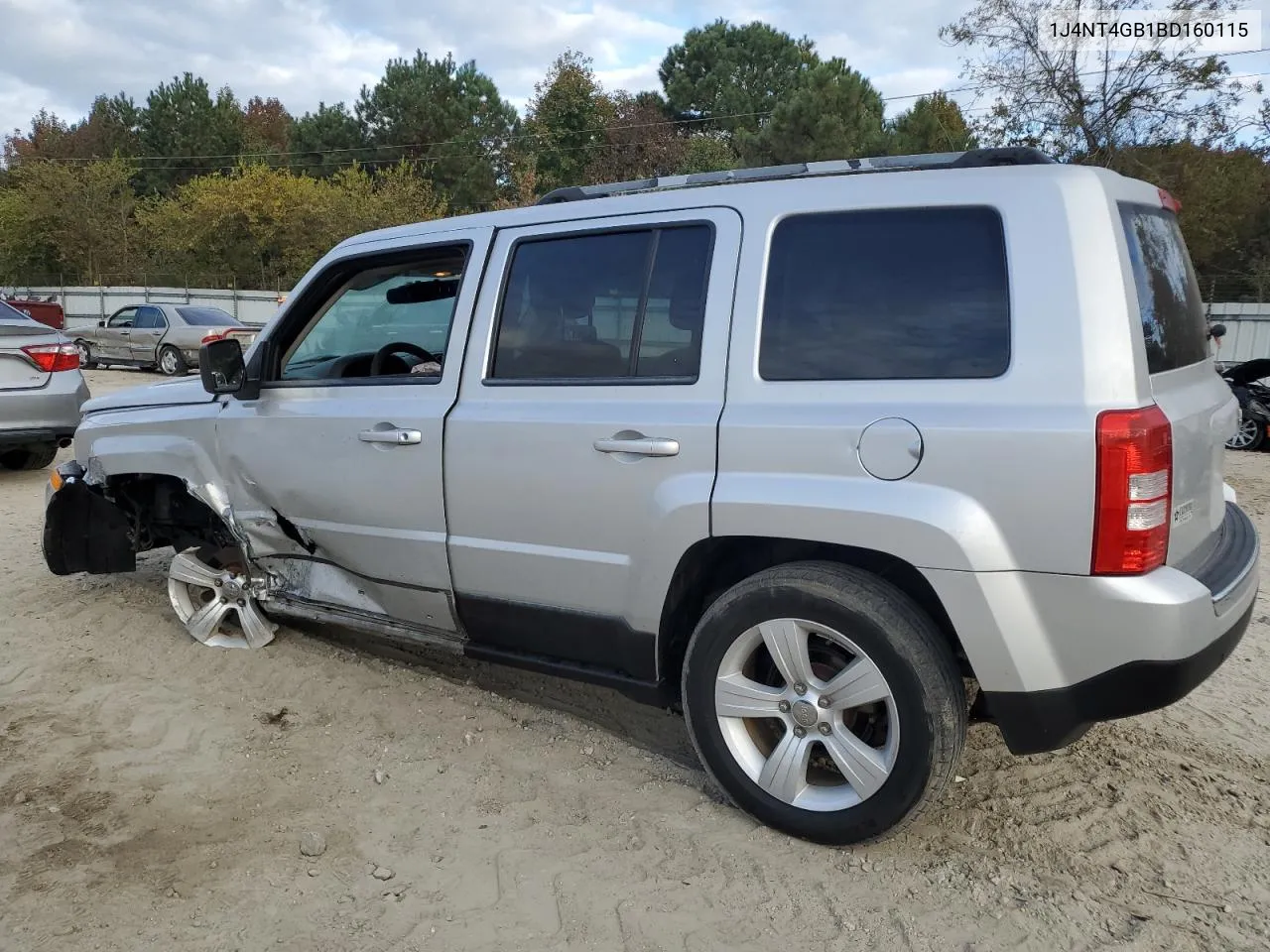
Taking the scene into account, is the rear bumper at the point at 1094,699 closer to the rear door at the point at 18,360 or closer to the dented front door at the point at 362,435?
the dented front door at the point at 362,435

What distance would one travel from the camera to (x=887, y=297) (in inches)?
109

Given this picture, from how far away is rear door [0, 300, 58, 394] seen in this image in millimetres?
7785

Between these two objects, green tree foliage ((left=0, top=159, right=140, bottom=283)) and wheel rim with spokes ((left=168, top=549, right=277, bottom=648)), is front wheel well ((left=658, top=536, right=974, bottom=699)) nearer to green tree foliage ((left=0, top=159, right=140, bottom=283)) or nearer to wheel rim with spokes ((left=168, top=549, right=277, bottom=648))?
wheel rim with spokes ((left=168, top=549, right=277, bottom=648))

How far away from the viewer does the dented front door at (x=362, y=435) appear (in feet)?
11.8

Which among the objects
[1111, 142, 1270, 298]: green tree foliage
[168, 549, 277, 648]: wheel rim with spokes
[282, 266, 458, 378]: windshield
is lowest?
[168, 549, 277, 648]: wheel rim with spokes

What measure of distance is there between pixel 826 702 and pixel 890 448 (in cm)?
79

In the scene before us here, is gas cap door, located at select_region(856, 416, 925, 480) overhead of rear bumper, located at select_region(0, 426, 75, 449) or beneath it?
overhead

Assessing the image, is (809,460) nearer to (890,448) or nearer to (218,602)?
(890,448)

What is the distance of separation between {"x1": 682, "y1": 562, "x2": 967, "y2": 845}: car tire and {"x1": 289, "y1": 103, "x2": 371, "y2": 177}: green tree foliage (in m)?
53.7

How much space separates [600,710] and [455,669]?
803 millimetres

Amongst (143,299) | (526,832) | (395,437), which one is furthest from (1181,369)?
(143,299)

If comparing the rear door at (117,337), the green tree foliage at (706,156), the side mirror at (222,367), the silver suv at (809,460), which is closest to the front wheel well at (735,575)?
the silver suv at (809,460)

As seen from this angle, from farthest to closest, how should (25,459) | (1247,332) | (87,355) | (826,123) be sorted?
(826,123)
(1247,332)
(87,355)
(25,459)

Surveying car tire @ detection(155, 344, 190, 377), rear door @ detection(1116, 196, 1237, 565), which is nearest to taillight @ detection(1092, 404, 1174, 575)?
rear door @ detection(1116, 196, 1237, 565)
